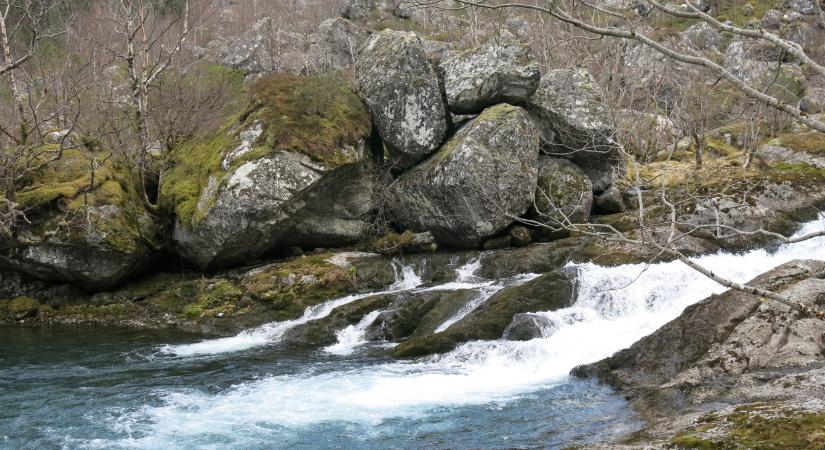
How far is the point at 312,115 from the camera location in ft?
62.6

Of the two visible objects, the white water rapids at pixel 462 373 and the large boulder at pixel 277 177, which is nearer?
the white water rapids at pixel 462 373

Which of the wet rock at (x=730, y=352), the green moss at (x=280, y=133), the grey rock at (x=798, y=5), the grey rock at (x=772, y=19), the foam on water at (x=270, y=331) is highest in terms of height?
the grey rock at (x=798, y=5)

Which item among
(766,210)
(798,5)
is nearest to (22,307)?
(766,210)

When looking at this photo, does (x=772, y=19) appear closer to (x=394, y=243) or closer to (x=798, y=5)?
(x=798, y=5)

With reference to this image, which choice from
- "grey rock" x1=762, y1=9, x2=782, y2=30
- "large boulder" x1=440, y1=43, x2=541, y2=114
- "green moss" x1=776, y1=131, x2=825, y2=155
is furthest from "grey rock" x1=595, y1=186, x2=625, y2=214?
"grey rock" x1=762, y1=9, x2=782, y2=30

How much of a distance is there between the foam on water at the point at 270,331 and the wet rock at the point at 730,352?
23.9 ft

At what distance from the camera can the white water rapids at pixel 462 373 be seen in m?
9.52

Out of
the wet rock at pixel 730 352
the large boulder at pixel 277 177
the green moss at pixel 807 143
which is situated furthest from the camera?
the green moss at pixel 807 143

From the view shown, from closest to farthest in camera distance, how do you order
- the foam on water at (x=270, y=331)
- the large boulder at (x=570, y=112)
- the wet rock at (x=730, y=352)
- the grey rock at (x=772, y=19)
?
the wet rock at (x=730, y=352) → the foam on water at (x=270, y=331) → the large boulder at (x=570, y=112) → the grey rock at (x=772, y=19)

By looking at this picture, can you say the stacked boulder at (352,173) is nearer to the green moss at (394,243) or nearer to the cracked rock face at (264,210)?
the cracked rock face at (264,210)

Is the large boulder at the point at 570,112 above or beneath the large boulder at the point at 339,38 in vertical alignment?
beneath

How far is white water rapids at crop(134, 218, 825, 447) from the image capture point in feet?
31.2

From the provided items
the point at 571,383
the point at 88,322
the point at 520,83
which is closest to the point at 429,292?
the point at 571,383

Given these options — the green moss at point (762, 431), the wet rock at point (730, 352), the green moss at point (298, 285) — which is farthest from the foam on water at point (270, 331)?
the green moss at point (762, 431)
